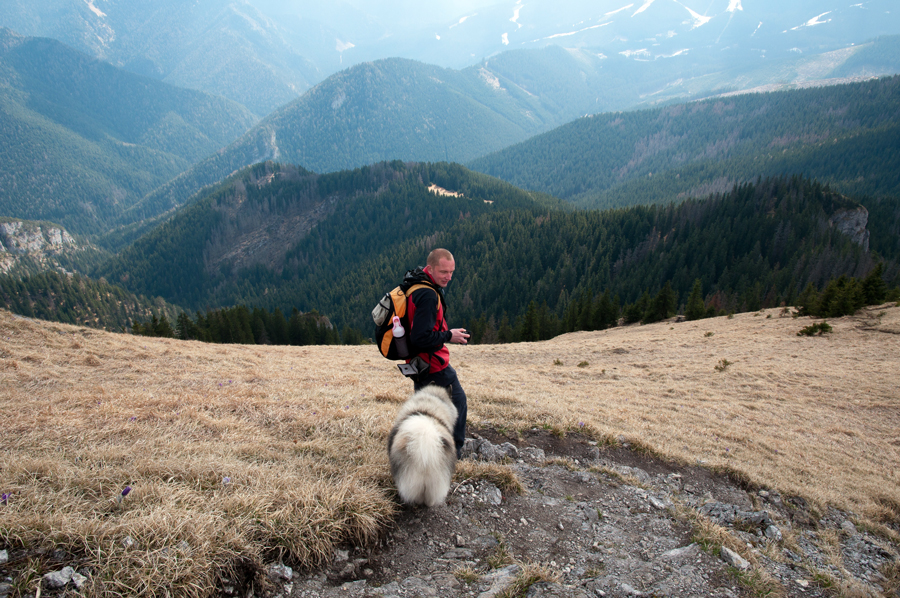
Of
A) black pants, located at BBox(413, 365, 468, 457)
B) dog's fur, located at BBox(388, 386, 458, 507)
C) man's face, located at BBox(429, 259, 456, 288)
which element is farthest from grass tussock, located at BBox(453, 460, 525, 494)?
man's face, located at BBox(429, 259, 456, 288)

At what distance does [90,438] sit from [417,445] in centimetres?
469

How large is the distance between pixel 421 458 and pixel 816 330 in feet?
93.6

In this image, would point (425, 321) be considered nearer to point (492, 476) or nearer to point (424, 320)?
point (424, 320)

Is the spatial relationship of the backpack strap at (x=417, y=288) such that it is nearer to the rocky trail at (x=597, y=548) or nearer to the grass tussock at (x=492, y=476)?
the grass tussock at (x=492, y=476)

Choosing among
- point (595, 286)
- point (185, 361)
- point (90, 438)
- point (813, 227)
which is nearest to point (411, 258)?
point (595, 286)

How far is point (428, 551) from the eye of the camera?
3951 mm

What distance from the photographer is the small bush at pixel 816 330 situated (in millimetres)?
22266

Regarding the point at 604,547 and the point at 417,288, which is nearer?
the point at 604,547

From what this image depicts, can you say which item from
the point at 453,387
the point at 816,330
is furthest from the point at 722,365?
the point at 453,387

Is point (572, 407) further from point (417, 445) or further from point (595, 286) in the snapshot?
point (595, 286)

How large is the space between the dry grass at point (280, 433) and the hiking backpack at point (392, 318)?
4.98 ft

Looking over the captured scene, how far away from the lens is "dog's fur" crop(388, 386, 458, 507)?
13.5 ft

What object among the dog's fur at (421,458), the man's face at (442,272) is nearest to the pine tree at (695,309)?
the man's face at (442,272)

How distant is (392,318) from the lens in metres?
4.95
